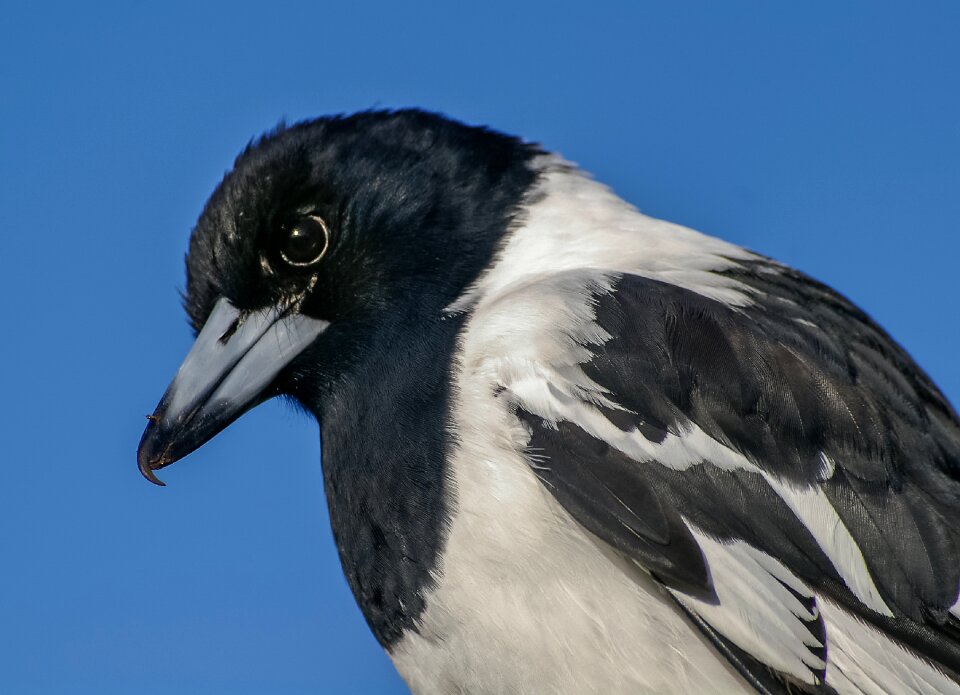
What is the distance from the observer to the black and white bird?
11.5 feet

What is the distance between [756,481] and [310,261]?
1.45m

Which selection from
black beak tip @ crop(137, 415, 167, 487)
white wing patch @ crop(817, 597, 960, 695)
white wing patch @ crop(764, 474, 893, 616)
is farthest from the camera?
black beak tip @ crop(137, 415, 167, 487)

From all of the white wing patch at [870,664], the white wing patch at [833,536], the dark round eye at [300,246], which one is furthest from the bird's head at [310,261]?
the white wing patch at [870,664]

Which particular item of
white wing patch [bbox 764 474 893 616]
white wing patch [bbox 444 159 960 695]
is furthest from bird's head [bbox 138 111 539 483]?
white wing patch [bbox 764 474 893 616]

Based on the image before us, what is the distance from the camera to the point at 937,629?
11.6 feet

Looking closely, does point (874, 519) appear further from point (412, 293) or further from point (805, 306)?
point (412, 293)

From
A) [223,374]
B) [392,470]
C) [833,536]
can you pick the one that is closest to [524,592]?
[392,470]

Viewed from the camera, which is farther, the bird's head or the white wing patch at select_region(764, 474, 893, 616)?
the bird's head

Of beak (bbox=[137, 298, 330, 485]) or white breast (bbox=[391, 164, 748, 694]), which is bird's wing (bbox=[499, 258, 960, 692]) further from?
beak (bbox=[137, 298, 330, 485])

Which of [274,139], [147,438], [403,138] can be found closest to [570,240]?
[403,138]

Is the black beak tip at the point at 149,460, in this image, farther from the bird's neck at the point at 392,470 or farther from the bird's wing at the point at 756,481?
the bird's wing at the point at 756,481

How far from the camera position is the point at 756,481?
358cm

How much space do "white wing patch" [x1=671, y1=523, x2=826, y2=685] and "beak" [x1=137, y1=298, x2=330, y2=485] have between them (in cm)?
137

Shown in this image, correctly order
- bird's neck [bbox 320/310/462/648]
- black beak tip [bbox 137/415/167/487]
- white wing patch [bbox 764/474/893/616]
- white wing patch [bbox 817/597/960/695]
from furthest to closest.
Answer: black beak tip [bbox 137/415/167/487], bird's neck [bbox 320/310/462/648], white wing patch [bbox 764/474/893/616], white wing patch [bbox 817/597/960/695]
